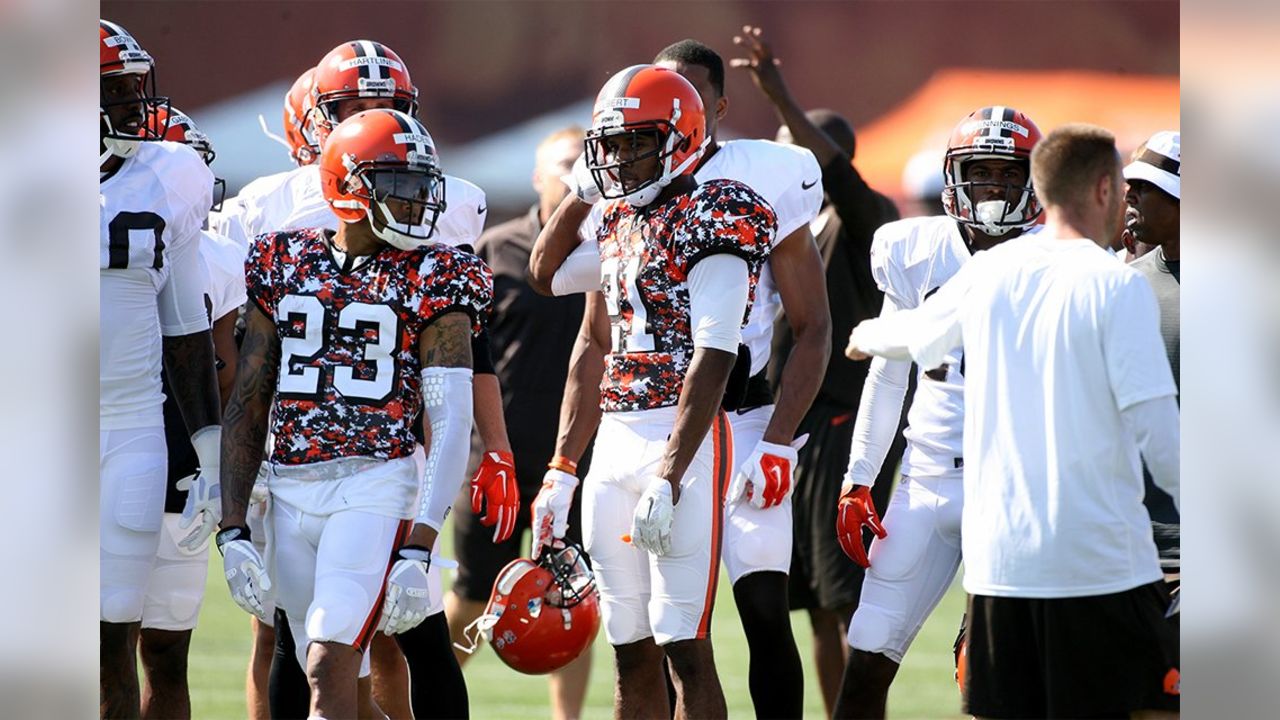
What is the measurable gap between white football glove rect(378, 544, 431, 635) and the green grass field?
2.17 metres

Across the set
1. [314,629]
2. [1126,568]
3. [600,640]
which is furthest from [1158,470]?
[600,640]

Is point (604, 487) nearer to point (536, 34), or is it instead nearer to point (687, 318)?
point (687, 318)

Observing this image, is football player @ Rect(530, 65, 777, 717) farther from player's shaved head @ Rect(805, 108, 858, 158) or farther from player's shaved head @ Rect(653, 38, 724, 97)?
player's shaved head @ Rect(805, 108, 858, 158)

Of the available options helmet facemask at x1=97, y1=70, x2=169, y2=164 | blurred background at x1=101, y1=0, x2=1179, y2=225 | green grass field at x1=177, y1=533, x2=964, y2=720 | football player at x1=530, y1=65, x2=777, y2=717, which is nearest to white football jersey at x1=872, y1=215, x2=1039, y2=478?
football player at x1=530, y1=65, x2=777, y2=717

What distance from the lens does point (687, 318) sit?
13.6 feet

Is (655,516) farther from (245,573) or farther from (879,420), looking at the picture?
(245,573)

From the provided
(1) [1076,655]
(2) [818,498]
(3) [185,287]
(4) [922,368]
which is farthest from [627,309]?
(2) [818,498]

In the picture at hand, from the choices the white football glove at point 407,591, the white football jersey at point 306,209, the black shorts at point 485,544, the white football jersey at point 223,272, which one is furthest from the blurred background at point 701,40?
the white football glove at point 407,591

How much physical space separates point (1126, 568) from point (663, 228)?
1336 millimetres

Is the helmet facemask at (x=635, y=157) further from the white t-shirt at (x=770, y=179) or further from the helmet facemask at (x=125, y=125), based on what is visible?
the helmet facemask at (x=125, y=125)

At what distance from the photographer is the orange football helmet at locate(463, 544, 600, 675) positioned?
4.38 m

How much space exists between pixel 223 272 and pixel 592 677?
2.88 meters

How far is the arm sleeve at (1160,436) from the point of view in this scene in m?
3.18
